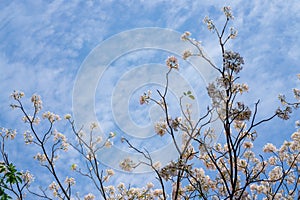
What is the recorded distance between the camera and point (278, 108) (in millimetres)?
3639

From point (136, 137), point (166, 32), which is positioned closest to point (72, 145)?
point (136, 137)

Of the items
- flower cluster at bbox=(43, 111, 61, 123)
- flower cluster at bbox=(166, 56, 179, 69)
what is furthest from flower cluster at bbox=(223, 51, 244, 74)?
flower cluster at bbox=(43, 111, 61, 123)

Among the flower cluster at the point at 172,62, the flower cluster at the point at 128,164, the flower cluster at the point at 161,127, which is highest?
the flower cluster at the point at 172,62

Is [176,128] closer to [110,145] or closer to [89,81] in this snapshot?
[110,145]

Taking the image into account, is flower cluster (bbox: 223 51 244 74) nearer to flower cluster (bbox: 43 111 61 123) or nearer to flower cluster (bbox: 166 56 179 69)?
flower cluster (bbox: 166 56 179 69)

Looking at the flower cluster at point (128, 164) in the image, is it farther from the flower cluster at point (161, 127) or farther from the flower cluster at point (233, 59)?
the flower cluster at point (233, 59)

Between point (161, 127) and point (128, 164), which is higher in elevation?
point (161, 127)

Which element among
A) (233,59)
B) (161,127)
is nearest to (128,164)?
(161,127)

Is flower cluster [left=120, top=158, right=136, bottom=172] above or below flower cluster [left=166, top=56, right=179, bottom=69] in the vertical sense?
below

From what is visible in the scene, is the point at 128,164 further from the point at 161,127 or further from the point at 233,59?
the point at 233,59

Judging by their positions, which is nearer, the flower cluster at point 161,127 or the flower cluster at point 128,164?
the flower cluster at point 161,127

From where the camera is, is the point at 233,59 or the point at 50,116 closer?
the point at 233,59

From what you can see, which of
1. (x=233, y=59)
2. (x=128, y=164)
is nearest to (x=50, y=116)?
(x=128, y=164)

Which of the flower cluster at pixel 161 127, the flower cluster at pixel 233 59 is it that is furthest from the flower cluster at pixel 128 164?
the flower cluster at pixel 233 59
